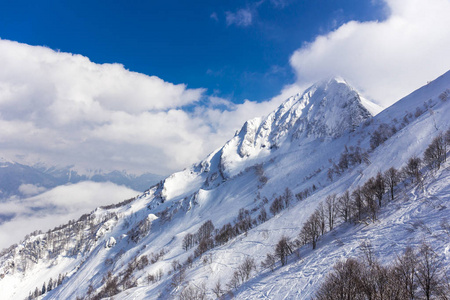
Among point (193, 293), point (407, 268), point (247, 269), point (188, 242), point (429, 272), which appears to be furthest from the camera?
point (188, 242)

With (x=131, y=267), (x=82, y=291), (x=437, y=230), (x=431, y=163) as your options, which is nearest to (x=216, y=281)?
(x=437, y=230)

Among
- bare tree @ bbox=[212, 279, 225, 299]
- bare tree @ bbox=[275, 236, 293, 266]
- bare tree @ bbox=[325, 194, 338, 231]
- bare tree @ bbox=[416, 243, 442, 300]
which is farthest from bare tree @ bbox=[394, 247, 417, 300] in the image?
bare tree @ bbox=[212, 279, 225, 299]

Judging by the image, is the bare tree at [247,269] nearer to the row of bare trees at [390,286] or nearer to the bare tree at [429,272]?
the row of bare trees at [390,286]

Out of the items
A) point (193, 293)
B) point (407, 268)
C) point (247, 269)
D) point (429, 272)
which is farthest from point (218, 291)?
point (429, 272)

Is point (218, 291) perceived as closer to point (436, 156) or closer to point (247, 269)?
point (247, 269)

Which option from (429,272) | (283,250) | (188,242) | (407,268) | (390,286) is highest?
(390,286)

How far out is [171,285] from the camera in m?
61.7

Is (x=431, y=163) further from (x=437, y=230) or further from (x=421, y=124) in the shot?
(x=421, y=124)

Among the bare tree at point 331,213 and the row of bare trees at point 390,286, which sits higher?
the row of bare trees at point 390,286

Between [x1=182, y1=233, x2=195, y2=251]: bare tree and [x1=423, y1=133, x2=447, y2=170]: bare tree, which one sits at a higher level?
[x1=423, y1=133, x2=447, y2=170]: bare tree

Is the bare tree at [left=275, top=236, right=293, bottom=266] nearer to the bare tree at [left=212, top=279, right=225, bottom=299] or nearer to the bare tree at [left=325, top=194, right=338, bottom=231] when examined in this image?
the bare tree at [left=325, top=194, right=338, bottom=231]

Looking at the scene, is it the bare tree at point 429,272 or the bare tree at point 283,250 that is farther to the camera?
the bare tree at point 283,250

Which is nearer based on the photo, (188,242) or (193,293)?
(193,293)

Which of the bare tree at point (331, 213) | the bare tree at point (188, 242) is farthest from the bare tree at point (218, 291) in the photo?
the bare tree at point (188, 242)
